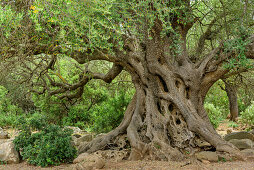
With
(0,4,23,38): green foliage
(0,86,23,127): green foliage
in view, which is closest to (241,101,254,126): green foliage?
(0,4,23,38): green foliage

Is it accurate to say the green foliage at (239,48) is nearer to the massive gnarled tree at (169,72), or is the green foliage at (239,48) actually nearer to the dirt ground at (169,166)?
the massive gnarled tree at (169,72)

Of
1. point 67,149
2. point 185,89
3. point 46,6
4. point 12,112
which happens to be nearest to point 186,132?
point 185,89

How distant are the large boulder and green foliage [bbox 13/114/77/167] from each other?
158 millimetres

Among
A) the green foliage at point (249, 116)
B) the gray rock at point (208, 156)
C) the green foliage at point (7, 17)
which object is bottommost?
the gray rock at point (208, 156)

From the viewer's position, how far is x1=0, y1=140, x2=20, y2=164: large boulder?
23.0 ft

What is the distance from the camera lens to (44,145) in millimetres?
6559

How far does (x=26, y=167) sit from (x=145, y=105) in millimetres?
4046

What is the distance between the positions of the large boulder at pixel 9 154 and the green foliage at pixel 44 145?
0.16 metres

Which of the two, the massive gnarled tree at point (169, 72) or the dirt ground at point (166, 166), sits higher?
the massive gnarled tree at point (169, 72)

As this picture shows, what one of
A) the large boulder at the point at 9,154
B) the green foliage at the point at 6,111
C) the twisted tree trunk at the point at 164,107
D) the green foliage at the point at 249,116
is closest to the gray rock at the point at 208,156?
the twisted tree trunk at the point at 164,107

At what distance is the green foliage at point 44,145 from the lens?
6.52 meters

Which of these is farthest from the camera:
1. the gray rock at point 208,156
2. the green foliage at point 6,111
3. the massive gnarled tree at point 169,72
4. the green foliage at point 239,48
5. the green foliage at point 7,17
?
the green foliage at point 6,111

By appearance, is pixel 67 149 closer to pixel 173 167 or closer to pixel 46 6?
pixel 173 167

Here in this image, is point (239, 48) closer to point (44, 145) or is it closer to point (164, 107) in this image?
point (164, 107)
